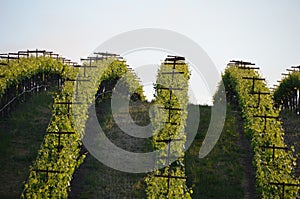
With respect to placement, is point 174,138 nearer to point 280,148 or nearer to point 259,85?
point 280,148

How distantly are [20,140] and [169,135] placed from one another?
276 inches

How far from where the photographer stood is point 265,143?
1881 cm

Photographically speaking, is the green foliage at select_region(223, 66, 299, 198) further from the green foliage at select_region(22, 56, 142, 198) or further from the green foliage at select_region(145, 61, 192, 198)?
the green foliage at select_region(22, 56, 142, 198)

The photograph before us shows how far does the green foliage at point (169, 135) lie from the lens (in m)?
14.9

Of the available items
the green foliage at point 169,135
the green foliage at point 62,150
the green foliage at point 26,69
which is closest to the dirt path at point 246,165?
the green foliage at point 169,135

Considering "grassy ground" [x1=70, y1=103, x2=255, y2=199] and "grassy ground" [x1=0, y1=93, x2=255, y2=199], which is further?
"grassy ground" [x1=0, y1=93, x2=255, y2=199]

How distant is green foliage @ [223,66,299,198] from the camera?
16016mm

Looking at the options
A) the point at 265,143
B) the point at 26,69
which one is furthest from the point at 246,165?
the point at 26,69

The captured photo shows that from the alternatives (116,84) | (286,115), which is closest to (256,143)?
(286,115)

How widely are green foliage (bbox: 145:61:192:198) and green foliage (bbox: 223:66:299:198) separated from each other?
1.96m

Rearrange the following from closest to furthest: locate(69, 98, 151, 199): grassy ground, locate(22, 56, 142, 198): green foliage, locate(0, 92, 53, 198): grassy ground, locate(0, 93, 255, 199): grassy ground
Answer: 1. locate(22, 56, 142, 198): green foliage
2. locate(69, 98, 151, 199): grassy ground
3. locate(0, 93, 255, 199): grassy ground
4. locate(0, 92, 53, 198): grassy ground

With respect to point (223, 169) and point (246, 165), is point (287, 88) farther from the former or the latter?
point (223, 169)

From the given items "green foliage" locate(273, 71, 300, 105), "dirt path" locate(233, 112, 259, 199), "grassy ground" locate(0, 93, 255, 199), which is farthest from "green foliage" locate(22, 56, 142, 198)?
"green foliage" locate(273, 71, 300, 105)

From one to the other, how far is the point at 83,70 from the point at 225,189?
934 cm
